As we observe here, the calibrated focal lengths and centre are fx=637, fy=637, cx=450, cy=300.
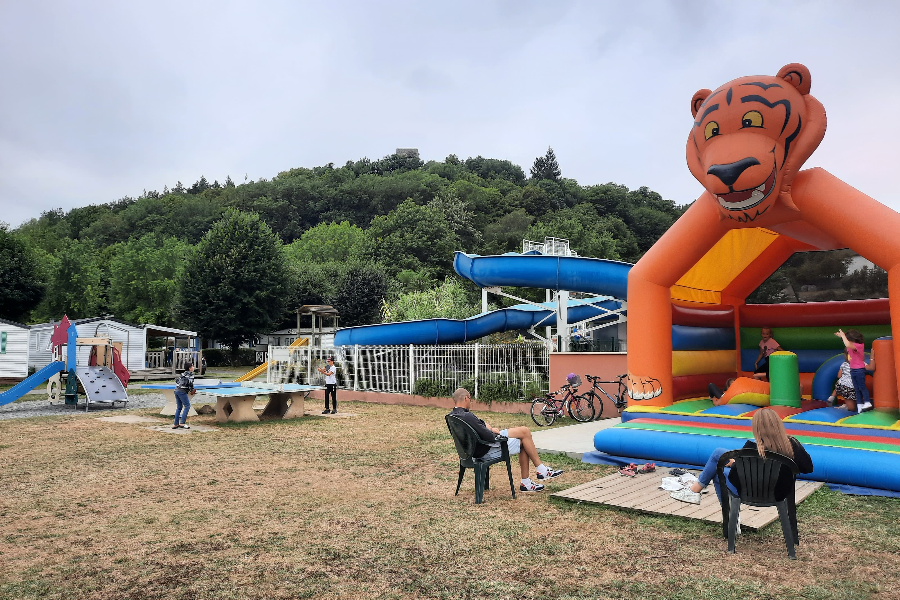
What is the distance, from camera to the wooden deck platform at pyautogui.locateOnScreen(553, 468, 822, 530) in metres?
5.54

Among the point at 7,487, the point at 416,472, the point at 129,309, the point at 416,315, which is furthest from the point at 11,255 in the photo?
the point at 416,472

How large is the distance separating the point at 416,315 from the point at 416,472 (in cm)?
1878

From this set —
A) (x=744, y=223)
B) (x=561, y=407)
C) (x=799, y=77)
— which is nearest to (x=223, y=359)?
(x=561, y=407)

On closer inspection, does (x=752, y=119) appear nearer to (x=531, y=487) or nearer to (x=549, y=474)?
(x=549, y=474)

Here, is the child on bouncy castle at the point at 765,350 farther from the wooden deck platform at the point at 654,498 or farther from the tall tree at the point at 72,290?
the tall tree at the point at 72,290

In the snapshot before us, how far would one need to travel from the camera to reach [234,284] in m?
38.8

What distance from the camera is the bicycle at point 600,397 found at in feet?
44.1

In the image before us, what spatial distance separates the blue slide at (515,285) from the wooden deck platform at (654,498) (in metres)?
6.22

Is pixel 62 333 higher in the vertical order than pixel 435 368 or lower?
higher

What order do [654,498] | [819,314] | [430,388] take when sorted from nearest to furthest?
[654,498] < [819,314] < [430,388]

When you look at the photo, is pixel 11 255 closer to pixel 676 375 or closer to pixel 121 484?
pixel 121 484

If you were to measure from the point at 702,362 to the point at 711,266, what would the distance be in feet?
5.41

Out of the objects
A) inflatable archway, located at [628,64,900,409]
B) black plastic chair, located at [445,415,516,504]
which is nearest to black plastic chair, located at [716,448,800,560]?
black plastic chair, located at [445,415,516,504]

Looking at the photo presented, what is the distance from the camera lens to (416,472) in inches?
320
